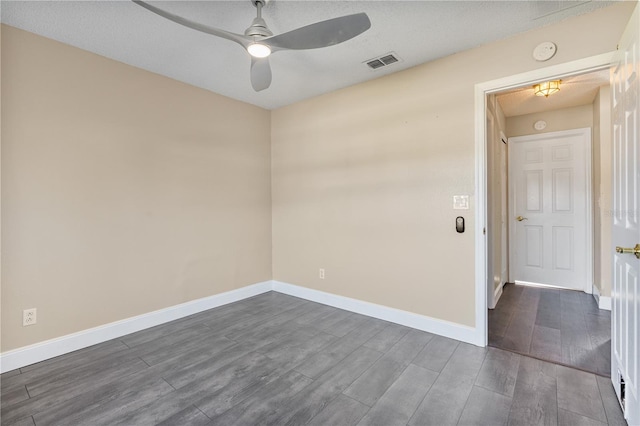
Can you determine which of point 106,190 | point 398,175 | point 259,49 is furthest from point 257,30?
point 106,190

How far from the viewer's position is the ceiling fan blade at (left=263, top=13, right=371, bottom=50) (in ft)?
5.14

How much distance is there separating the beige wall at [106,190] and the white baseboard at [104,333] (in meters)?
0.07

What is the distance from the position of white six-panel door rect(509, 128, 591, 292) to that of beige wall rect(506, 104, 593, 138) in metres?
0.08

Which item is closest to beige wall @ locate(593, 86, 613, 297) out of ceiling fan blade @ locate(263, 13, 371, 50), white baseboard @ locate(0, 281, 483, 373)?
white baseboard @ locate(0, 281, 483, 373)

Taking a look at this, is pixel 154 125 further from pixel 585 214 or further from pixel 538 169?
pixel 585 214

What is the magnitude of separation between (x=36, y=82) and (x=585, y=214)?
6121 mm

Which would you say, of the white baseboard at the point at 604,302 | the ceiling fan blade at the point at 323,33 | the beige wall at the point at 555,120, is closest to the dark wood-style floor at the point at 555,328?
the white baseboard at the point at 604,302

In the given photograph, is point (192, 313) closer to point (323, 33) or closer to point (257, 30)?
point (257, 30)

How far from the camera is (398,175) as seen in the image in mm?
3023

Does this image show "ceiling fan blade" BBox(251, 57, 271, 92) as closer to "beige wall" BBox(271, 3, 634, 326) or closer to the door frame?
"beige wall" BBox(271, 3, 634, 326)

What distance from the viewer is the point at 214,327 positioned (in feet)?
9.71

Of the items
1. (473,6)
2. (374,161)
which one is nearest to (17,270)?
(374,161)

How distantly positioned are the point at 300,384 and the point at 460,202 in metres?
1.98

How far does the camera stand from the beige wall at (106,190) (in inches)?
88.9
